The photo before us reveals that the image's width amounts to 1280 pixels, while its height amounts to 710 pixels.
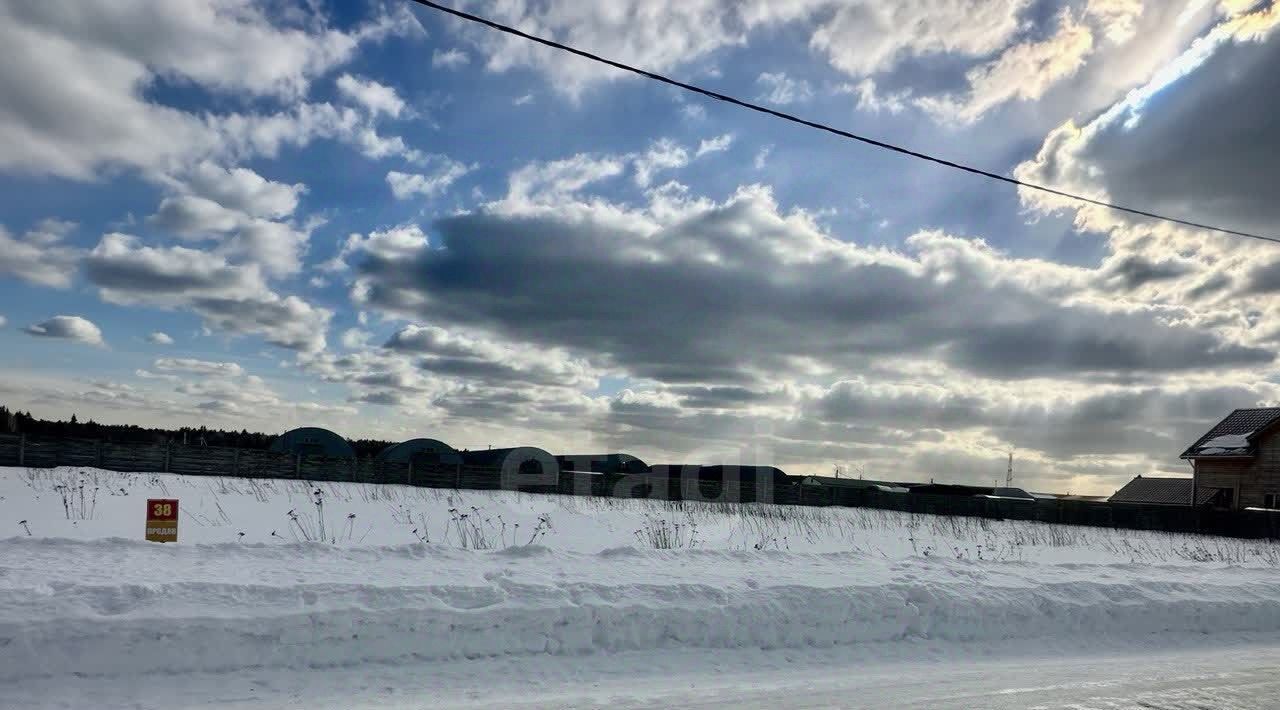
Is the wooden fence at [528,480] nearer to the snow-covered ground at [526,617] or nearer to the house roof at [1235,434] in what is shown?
the house roof at [1235,434]

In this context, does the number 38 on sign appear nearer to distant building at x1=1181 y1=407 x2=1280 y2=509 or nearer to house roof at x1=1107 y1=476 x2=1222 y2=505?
distant building at x1=1181 y1=407 x2=1280 y2=509

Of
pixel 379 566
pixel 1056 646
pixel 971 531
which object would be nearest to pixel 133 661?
pixel 379 566

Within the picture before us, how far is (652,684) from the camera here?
7.30m

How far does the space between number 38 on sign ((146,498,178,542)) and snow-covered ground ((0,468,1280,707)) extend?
20.1 inches

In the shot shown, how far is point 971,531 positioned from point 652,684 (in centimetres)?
2394

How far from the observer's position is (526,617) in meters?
8.14

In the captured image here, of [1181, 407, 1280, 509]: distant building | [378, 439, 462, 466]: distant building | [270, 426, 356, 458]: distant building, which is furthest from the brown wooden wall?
[270, 426, 356, 458]: distant building

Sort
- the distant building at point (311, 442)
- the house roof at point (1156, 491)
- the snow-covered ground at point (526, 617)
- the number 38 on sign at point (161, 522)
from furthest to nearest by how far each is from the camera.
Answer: the house roof at point (1156, 491) < the distant building at point (311, 442) < the number 38 on sign at point (161, 522) < the snow-covered ground at point (526, 617)

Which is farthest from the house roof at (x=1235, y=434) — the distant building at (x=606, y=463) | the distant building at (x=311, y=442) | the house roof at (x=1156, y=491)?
the distant building at (x=311, y=442)

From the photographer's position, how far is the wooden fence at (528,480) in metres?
35.3

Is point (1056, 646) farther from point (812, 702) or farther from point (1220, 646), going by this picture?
point (812, 702)

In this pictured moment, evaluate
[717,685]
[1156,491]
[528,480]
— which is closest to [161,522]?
[717,685]

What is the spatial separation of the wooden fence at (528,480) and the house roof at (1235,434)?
882cm

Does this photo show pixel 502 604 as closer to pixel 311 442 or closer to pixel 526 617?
pixel 526 617
